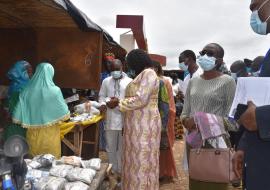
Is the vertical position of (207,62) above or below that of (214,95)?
above

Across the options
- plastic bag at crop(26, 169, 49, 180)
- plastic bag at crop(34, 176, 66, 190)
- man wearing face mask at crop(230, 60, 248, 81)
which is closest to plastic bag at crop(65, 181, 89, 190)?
plastic bag at crop(34, 176, 66, 190)

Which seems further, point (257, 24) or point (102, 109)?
point (102, 109)

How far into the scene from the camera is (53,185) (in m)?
3.26

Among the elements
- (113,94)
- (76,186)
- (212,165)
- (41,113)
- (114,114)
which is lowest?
(76,186)

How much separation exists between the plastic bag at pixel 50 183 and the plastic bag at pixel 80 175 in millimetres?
113

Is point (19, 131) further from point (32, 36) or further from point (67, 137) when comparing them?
point (32, 36)

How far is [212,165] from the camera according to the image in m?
3.20

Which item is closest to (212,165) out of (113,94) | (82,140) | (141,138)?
→ (141,138)

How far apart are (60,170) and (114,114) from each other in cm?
206

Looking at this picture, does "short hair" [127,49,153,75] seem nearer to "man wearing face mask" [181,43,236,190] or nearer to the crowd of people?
the crowd of people

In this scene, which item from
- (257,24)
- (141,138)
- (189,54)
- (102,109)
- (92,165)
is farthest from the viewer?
(102,109)

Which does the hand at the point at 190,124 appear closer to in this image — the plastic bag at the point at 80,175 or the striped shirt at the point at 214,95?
the striped shirt at the point at 214,95

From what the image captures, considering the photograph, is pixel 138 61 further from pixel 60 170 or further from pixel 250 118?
pixel 250 118

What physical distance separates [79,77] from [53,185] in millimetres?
3014
